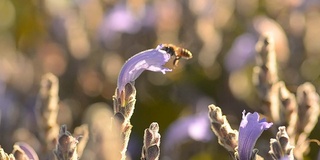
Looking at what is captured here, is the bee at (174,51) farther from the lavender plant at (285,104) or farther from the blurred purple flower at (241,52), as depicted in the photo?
the blurred purple flower at (241,52)

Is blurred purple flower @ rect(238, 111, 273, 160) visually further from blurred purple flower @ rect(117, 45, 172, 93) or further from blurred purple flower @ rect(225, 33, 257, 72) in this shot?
blurred purple flower @ rect(225, 33, 257, 72)

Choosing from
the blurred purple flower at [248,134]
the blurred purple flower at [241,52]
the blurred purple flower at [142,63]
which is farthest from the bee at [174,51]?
the blurred purple flower at [241,52]

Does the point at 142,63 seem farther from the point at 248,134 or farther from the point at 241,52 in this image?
the point at 241,52

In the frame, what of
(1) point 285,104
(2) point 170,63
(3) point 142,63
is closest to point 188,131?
(2) point 170,63

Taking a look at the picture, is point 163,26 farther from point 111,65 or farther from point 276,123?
point 276,123

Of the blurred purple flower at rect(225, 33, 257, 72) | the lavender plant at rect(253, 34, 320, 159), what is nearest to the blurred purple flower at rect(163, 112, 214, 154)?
the blurred purple flower at rect(225, 33, 257, 72)
